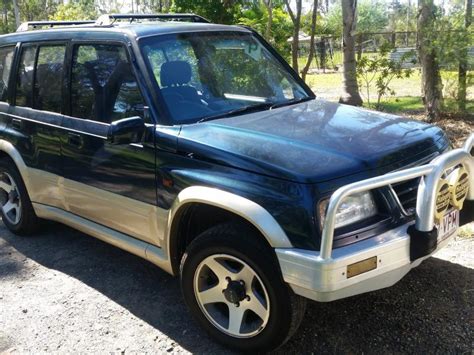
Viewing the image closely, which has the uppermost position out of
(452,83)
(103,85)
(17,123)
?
(103,85)

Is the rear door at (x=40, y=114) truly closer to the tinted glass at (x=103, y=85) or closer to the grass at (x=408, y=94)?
the tinted glass at (x=103, y=85)

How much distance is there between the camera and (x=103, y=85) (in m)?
3.91

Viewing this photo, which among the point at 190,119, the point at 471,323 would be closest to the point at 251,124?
the point at 190,119

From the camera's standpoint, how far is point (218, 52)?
4066mm

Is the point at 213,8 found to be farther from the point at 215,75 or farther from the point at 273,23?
the point at 215,75

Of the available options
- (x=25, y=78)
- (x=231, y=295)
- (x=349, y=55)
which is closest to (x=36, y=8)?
(x=349, y=55)

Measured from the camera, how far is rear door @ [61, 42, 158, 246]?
3.55 m

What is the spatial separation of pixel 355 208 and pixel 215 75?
157 centimetres

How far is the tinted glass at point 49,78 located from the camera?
169 inches

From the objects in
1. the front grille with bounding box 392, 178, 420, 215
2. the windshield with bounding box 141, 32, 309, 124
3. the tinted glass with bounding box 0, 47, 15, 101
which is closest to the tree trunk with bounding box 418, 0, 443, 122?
the windshield with bounding box 141, 32, 309, 124

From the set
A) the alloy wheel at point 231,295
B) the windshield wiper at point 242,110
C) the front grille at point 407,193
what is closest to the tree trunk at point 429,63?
the windshield wiper at point 242,110

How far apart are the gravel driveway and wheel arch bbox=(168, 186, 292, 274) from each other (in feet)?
1.61

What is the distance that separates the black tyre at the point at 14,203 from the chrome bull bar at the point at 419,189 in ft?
11.0

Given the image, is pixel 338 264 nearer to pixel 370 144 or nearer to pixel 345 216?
pixel 345 216
